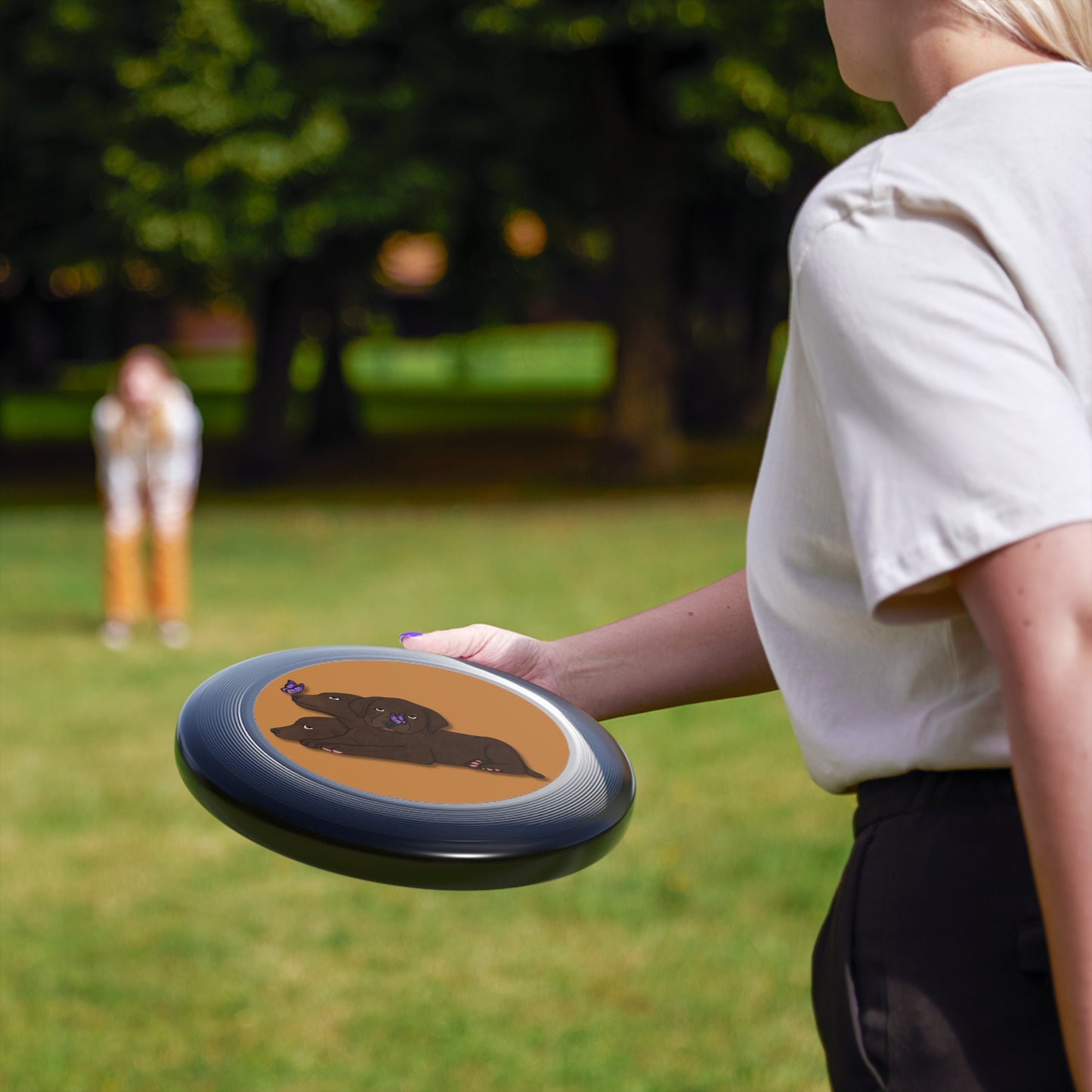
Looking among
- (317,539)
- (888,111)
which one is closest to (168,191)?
(317,539)

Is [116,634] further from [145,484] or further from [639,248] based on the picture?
[639,248]

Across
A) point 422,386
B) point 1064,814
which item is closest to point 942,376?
point 1064,814

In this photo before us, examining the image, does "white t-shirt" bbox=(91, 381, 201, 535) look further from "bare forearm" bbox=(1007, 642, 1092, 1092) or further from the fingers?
"bare forearm" bbox=(1007, 642, 1092, 1092)

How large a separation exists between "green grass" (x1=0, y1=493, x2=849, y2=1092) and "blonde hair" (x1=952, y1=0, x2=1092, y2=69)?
11.1 feet

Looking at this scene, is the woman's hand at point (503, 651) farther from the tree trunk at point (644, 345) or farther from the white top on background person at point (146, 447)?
the tree trunk at point (644, 345)

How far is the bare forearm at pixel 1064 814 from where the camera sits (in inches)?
41.2

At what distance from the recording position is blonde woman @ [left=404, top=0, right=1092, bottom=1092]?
1.05 meters

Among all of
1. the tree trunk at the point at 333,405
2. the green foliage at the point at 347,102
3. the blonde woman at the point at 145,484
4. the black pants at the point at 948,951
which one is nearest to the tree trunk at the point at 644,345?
the green foliage at the point at 347,102

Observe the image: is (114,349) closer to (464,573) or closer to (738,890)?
(464,573)

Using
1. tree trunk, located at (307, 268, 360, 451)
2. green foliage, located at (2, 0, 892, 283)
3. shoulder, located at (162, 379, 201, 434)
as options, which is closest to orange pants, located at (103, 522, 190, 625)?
shoulder, located at (162, 379, 201, 434)

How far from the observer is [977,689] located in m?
1.22

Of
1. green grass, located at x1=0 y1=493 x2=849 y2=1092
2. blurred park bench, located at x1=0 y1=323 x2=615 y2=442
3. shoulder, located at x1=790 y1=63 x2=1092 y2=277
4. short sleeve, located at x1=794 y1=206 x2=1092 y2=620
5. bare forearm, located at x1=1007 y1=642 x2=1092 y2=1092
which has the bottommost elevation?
blurred park bench, located at x1=0 y1=323 x2=615 y2=442

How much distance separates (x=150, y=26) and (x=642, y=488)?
27.7 ft

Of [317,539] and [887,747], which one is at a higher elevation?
[887,747]
